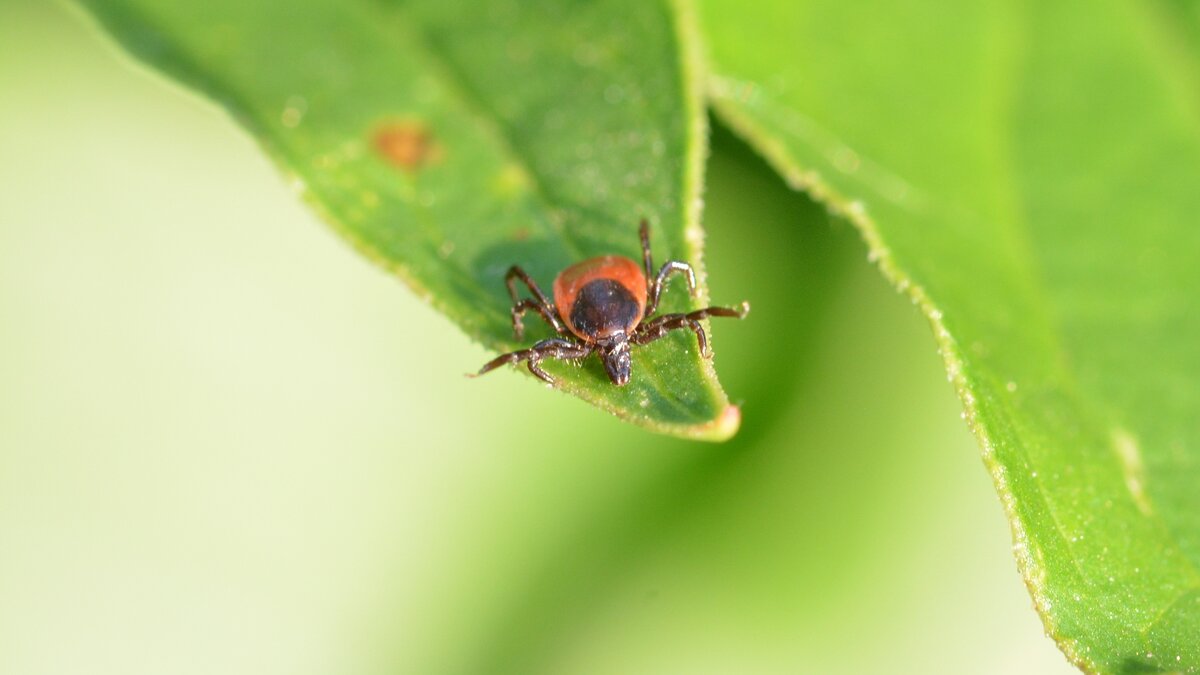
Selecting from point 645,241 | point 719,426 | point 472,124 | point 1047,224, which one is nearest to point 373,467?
point 472,124

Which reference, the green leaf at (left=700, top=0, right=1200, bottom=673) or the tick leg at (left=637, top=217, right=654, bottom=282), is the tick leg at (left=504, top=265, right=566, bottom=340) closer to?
the tick leg at (left=637, top=217, right=654, bottom=282)

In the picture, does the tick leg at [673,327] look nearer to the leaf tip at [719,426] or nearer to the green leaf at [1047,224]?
the leaf tip at [719,426]

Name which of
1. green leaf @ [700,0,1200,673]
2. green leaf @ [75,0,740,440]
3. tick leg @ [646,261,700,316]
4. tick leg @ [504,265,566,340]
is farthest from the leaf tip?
tick leg @ [504,265,566,340]

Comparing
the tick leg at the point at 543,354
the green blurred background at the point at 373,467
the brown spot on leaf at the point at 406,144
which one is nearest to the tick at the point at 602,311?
the tick leg at the point at 543,354

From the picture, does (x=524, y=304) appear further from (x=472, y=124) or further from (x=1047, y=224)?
(x=1047, y=224)

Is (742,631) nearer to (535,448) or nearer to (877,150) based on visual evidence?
(535,448)
